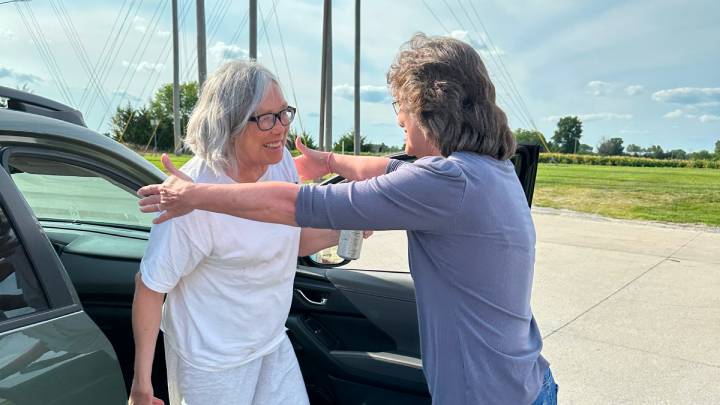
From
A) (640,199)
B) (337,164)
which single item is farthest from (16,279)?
(640,199)

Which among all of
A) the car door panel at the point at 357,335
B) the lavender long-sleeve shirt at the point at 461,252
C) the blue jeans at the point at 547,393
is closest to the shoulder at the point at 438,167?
the lavender long-sleeve shirt at the point at 461,252

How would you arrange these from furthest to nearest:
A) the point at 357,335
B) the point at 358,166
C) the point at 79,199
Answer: the point at 79,199, the point at 357,335, the point at 358,166

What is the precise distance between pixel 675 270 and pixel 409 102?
8.11 meters

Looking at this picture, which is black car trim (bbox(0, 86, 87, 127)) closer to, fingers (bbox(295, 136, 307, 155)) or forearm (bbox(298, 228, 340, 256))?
fingers (bbox(295, 136, 307, 155))

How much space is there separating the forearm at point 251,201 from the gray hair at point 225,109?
0.91 feet

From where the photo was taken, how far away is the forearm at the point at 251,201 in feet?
5.01

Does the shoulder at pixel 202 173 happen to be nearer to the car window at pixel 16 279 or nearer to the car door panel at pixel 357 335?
the car window at pixel 16 279

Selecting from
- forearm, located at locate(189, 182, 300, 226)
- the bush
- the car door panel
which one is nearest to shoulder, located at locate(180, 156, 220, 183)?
forearm, located at locate(189, 182, 300, 226)

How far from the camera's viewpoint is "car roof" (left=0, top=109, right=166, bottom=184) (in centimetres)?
161

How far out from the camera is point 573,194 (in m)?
19.7

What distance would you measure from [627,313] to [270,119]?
551 cm

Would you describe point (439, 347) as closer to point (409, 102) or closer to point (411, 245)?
point (411, 245)

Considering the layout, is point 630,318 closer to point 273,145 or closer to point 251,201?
point 273,145

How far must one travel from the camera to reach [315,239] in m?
2.23
